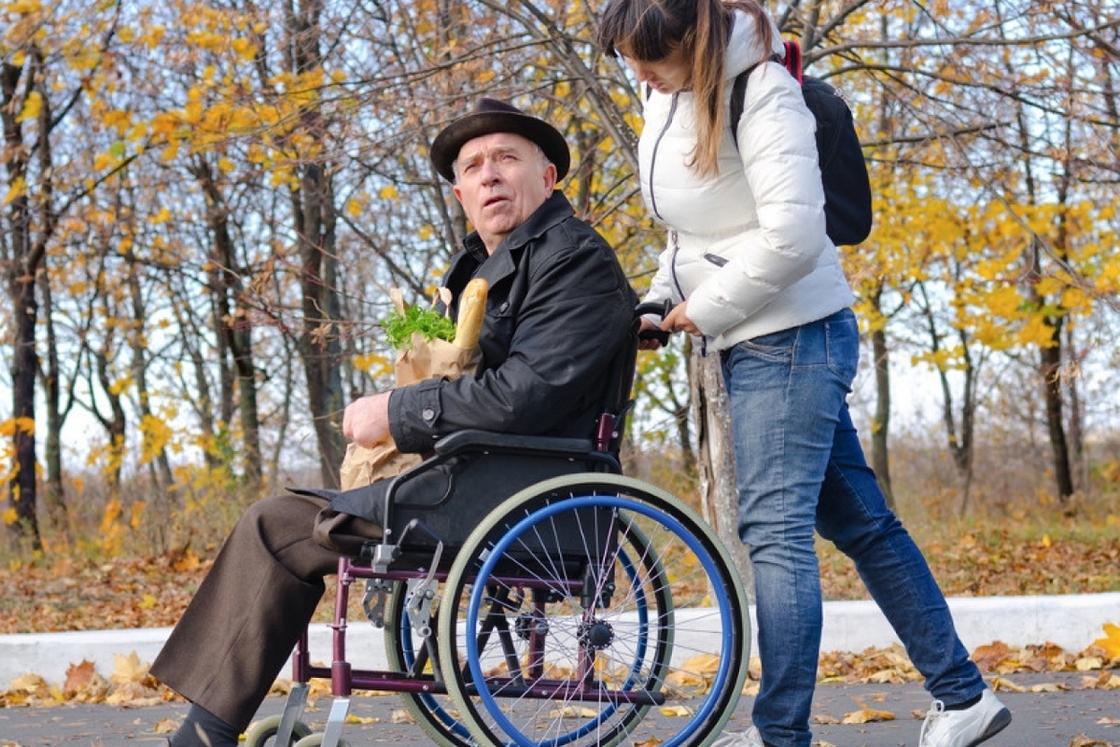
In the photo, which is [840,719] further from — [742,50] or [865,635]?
[742,50]

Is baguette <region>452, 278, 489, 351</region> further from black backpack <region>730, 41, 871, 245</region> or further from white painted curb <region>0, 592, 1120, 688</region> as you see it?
white painted curb <region>0, 592, 1120, 688</region>

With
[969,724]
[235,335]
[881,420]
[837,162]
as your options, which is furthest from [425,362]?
[881,420]

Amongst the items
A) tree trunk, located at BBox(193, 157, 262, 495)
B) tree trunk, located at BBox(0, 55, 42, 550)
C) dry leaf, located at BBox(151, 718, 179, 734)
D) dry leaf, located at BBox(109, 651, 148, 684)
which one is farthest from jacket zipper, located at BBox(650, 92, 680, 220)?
tree trunk, located at BBox(0, 55, 42, 550)

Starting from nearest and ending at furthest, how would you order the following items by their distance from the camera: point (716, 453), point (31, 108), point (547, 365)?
1. point (547, 365)
2. point (716, 453)
3. point (31, 108)

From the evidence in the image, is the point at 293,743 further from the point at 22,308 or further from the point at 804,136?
the point at 22,308

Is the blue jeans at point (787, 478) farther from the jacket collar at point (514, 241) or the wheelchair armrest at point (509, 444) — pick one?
the jacket collar at point (514, 241)

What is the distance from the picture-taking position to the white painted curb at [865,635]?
5.12m

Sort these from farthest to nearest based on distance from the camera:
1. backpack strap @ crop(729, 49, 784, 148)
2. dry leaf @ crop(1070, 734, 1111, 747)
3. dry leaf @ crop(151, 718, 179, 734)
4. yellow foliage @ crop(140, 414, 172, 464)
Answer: yellow foliage @ crop(140, 414, 172, 464)
dry leaf @ crop(151, 718, 179, 734)
dry leaf @ crop(1070, 734, 1111, 747)
backpack strap @ crop(729, 49, 784, 148)

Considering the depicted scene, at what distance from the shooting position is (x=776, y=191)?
2738 millimetres

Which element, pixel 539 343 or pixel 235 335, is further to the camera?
pixel 235 335

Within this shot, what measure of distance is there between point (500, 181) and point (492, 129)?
13cm

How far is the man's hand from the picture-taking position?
2889mm

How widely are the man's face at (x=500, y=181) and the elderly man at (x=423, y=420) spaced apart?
0.39ft

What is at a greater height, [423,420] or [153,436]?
[153,436]
